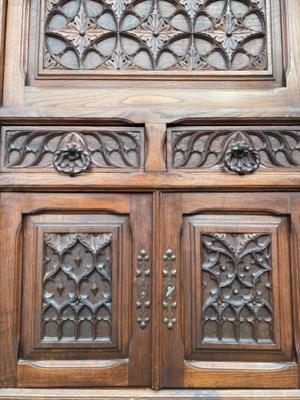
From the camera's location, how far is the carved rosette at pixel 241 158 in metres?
0.93

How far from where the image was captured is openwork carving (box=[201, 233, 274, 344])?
0.91 metres

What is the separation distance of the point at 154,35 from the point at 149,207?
35cm

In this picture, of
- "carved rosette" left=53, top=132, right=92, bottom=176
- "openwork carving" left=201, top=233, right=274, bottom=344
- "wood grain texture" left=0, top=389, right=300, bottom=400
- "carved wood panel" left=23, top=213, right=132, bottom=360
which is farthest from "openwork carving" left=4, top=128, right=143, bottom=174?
"wood grain texture" left=0, top=389, right=300, bottom=400

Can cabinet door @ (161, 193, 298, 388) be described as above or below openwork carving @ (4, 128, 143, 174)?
below

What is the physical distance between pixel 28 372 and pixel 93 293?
0.61 feet

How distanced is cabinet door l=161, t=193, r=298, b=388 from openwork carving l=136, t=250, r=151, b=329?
0.03 metres

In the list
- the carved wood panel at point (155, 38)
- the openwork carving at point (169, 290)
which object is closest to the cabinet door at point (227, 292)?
the openwork carving at point (169, 290)

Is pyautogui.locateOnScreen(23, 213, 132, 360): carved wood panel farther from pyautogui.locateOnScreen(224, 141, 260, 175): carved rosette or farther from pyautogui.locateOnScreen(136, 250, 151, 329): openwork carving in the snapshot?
pyautogui.locateOnScreen(224, 141, 260, 175): carved rosette

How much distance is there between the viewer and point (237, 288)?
915 mm

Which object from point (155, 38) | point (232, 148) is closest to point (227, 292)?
point (232, 148)

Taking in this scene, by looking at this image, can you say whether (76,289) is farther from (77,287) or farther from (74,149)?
(74,149)

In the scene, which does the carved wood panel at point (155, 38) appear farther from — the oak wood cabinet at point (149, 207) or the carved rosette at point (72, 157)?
the carved rosette at point (72, 157)

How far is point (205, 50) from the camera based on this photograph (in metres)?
0.97

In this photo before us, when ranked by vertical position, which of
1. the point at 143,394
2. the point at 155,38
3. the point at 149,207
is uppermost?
the point at 155,38
